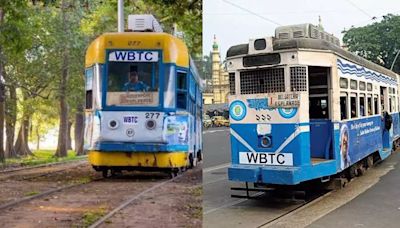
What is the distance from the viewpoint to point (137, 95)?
214cm

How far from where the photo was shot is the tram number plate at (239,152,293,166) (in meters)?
4.30

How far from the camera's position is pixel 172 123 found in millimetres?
2189

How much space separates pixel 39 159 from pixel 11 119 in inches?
8.4

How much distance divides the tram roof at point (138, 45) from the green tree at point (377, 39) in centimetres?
184

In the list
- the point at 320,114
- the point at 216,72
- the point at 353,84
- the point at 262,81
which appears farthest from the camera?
the point at 353,84

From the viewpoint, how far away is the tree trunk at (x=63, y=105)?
2100mm

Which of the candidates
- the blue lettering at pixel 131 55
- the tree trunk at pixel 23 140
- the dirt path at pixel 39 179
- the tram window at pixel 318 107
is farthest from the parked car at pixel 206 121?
the tram window at pixel 318 107

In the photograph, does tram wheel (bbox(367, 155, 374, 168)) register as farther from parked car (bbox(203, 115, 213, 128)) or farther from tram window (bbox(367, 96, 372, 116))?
parked car (bbox(203, 115, 213, 128))

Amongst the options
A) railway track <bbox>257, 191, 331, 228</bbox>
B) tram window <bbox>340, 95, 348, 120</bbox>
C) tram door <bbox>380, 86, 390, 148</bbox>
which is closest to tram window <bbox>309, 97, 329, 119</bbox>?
tram window <bbox>340, 95, 348, 120</bbox>

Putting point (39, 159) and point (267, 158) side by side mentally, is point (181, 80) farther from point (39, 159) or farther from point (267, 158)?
point (267, 158)

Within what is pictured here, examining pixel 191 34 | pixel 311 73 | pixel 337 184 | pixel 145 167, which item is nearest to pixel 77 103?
pixel 145 167

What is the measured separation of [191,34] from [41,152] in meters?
0.82

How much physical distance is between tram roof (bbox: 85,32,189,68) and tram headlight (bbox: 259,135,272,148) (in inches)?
88.6

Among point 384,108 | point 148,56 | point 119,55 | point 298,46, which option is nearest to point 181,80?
point 148,56
